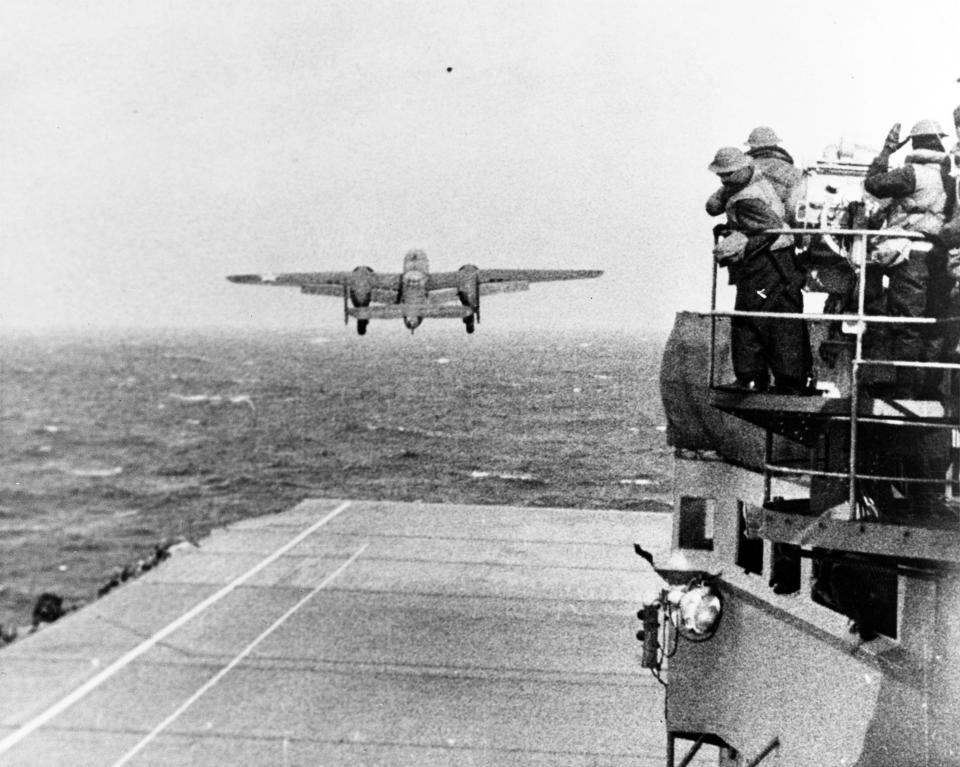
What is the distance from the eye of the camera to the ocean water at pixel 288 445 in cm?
5516

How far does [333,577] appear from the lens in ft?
92.5

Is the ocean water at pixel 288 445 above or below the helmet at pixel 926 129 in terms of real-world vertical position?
below

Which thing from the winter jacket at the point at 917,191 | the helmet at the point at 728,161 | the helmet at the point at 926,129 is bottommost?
the winter jacket at the point at 917,191

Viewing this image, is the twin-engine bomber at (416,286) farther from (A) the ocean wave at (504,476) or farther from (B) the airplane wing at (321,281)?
(A) the ocean wave at (504,476)

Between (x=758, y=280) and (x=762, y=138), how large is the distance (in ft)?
5.26

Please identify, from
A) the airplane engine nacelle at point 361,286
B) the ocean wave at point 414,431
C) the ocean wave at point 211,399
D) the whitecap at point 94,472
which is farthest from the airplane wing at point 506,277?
the ocean wave at point 211,399

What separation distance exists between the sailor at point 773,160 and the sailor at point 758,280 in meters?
0.86

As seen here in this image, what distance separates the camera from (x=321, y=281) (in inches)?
1763

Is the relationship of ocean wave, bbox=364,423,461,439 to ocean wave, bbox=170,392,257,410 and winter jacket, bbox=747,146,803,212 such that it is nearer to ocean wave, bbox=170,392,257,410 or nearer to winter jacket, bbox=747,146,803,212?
ocean wave, bbox=170,392,257,410

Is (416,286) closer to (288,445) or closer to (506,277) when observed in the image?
(506,277)

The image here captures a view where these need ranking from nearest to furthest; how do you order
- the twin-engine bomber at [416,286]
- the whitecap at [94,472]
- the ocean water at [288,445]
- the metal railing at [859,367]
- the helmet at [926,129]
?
the metal railing at [859,367]
the helmet at [926,129]
the twin-engine bomber at [416,286]
the ocean water at [288,445]
the whitecap at [94,472]

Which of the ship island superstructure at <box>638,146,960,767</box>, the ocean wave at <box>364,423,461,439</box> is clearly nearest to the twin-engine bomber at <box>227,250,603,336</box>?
the ship island superstructure at <box>638,146,960,767</box>

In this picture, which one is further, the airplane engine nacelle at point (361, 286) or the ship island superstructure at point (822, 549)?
the airplane engine nacelle at point (361, 286)

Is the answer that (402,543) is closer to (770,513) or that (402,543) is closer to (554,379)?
(770,513)
